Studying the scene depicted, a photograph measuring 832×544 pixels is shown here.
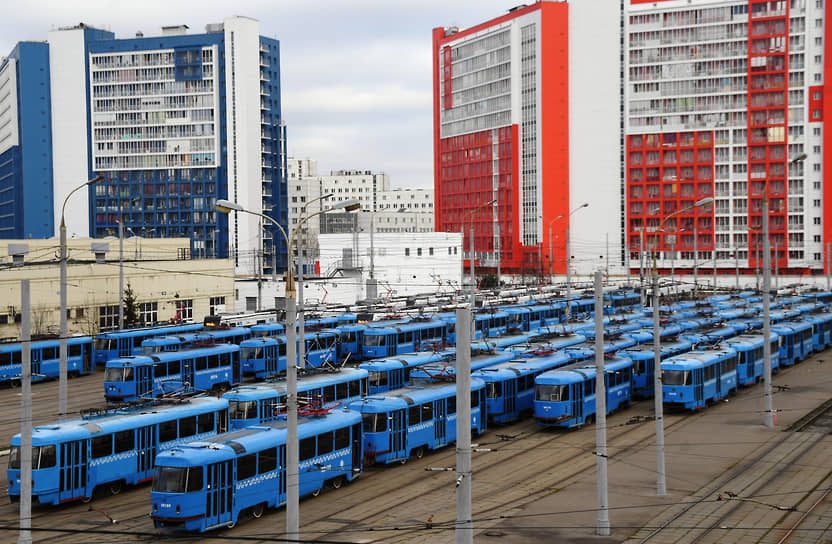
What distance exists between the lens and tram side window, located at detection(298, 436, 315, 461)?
947 inches

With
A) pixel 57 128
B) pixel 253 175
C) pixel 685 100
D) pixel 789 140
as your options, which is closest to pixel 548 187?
pixel 685 100

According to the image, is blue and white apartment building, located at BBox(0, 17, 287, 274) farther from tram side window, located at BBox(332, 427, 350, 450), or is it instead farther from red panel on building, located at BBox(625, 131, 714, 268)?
tram side window, located at BBox(332, 427, 350, 450)

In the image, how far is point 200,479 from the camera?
821 inches

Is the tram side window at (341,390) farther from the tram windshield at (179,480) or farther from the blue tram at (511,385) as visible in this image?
the tram windshield at (179,480)

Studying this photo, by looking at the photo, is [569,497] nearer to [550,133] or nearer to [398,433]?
[398,433]

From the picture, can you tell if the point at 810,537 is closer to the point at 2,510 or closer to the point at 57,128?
the point at 2,510

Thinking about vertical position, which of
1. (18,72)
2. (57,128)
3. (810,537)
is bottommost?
(810,537)

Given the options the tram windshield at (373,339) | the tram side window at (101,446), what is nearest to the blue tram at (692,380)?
the tram windshield at (373,339)

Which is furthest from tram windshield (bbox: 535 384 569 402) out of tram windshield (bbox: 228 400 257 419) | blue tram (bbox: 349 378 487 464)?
tram windshield (bbox: 228 400 257 419)

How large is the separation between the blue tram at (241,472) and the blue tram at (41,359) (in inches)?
923

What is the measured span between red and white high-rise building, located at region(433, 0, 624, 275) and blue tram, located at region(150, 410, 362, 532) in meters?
114

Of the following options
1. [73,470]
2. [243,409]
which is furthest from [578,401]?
[73,470]

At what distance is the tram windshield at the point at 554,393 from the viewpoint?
33.5 meters

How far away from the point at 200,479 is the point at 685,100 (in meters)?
127
